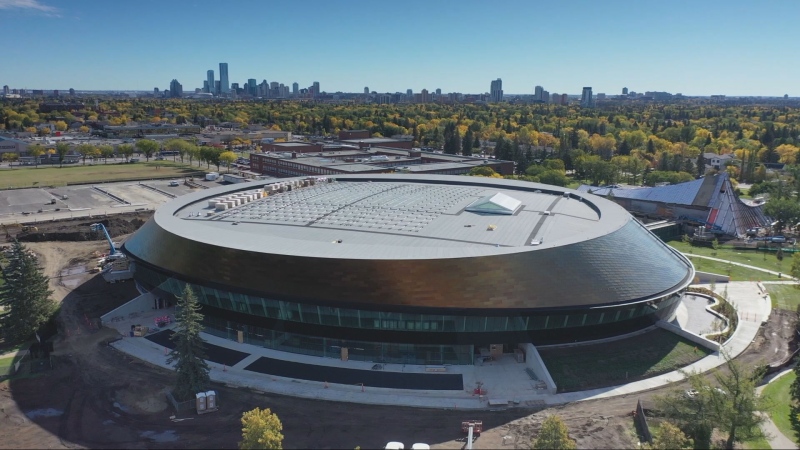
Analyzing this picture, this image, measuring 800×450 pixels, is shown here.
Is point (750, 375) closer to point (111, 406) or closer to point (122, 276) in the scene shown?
point (111, 406)

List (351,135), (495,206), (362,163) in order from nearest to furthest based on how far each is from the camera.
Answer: (495,206) → (362,163) → (351,135)

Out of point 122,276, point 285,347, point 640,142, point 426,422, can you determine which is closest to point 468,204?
point 285,347

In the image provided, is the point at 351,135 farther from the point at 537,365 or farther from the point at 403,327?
the point at 537,365

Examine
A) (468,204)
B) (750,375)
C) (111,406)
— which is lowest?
(111,406)

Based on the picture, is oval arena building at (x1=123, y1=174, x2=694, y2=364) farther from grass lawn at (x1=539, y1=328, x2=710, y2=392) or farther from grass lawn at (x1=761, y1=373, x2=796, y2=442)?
grass lawn at (x1=761, y1=373, x2=796, y2=442)

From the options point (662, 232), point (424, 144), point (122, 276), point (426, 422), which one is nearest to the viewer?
point (426, 422)

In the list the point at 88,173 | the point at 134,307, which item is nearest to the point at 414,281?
the point at 134,307

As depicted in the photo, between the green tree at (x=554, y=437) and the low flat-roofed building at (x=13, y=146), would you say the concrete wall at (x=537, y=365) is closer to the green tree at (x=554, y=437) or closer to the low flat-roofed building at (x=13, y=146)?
the green tree at (x=554, y=437)
